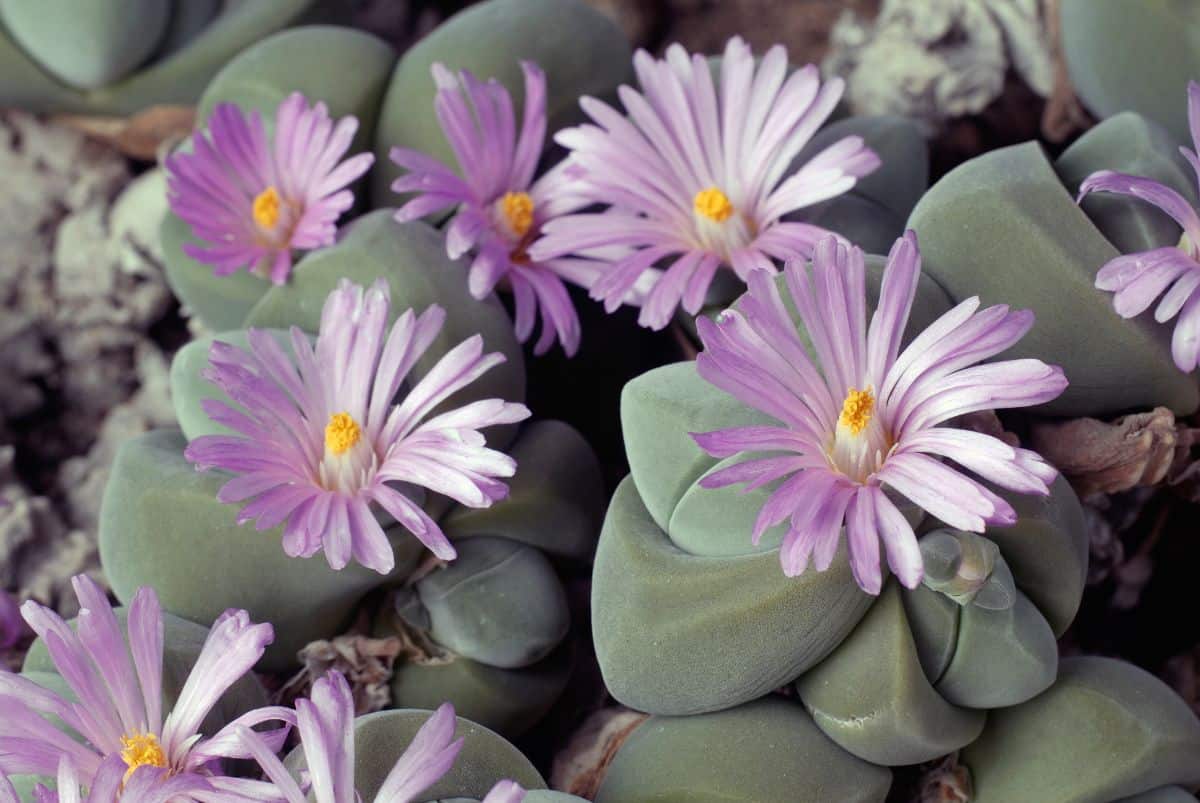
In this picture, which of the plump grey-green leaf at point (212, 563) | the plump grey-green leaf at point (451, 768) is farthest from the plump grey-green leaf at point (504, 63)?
the plump grey-green leaf at point (451, 768)

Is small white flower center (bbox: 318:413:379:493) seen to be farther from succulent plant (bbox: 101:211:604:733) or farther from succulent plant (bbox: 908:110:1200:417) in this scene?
succulent plant (bbox: 908:110:1200:417)

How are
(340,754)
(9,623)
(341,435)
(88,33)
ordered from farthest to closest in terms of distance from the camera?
(88,33) < (9,623) < (341,435) < (340,754)

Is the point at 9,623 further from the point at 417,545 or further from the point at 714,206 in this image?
the point at 714,206

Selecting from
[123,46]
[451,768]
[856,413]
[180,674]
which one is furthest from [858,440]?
[123,46]

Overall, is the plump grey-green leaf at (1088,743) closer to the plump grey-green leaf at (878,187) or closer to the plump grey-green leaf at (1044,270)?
the plump grey-green leaf at (1044,270)

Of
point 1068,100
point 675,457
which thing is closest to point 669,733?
point 675,457

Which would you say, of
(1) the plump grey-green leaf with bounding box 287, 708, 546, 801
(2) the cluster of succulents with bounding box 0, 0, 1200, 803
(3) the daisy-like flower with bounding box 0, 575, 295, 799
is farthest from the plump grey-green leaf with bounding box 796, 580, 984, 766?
(3) the daisy-like flower with bounding box 0, 575, 295, 799

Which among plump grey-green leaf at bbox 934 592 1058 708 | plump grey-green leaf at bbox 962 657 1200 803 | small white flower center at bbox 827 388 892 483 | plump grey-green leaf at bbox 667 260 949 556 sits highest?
small white flower center at bbox 827 388 892 483

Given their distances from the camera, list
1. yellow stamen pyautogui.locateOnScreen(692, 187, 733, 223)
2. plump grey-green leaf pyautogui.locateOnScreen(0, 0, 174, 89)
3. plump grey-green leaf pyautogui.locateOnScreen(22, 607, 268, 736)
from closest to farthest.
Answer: plump grey-green leaf pyautogui.locateOnScreen(22, 607, 268, 736)
yellow stamen pyautogui.locateOnScreen(692, 187, 733, 223)
plump grey-green leaf pyautogui.locateOnScreen(0, 0, 174, 89)

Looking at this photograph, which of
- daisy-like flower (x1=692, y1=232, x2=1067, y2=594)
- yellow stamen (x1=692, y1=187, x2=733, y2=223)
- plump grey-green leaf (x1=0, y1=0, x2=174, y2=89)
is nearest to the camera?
daisy-like flower (x1=692, y1=232, x2=1067, y2=594)
